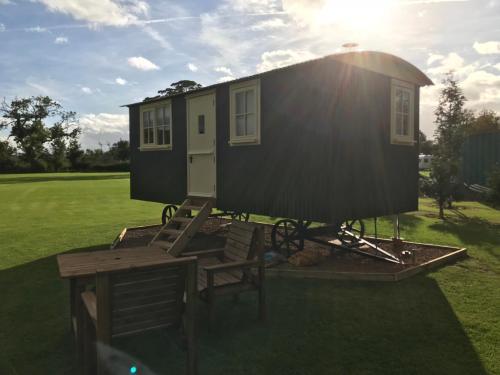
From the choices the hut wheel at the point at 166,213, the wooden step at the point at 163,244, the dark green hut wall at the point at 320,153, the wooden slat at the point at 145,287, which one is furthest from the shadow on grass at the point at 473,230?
the hut wheel at the point at 166,213

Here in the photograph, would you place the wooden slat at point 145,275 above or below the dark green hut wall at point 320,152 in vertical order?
below

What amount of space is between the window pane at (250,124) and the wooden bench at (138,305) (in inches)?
Result: 228

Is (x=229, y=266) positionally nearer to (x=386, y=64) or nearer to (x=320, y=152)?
(x=320, y=152)

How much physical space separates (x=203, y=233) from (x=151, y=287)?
917cm

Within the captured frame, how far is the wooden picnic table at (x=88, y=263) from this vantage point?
4.22m

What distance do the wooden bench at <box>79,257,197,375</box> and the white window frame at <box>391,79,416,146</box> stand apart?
7120 mm

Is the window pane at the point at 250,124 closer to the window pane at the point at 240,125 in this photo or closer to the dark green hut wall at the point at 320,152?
the window pane at the point at 240,125

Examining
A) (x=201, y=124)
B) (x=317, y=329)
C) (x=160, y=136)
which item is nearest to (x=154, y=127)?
(x=160, y=136)

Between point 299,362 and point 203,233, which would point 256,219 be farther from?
point 299,362

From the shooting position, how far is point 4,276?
7594mm

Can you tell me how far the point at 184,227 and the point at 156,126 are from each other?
12.8 feet

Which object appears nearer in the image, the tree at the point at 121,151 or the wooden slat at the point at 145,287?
the wooden slat at the point at 145,287

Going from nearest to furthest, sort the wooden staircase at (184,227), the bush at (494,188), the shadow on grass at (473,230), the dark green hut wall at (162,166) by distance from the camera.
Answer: the wooden staircase at (184,227)
the shadow on grass at (473,230)
the dark green hut wall at (162,166)
the bush at (494,188)

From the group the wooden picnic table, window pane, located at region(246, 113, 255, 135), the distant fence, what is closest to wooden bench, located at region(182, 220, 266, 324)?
the wooden picnic table
